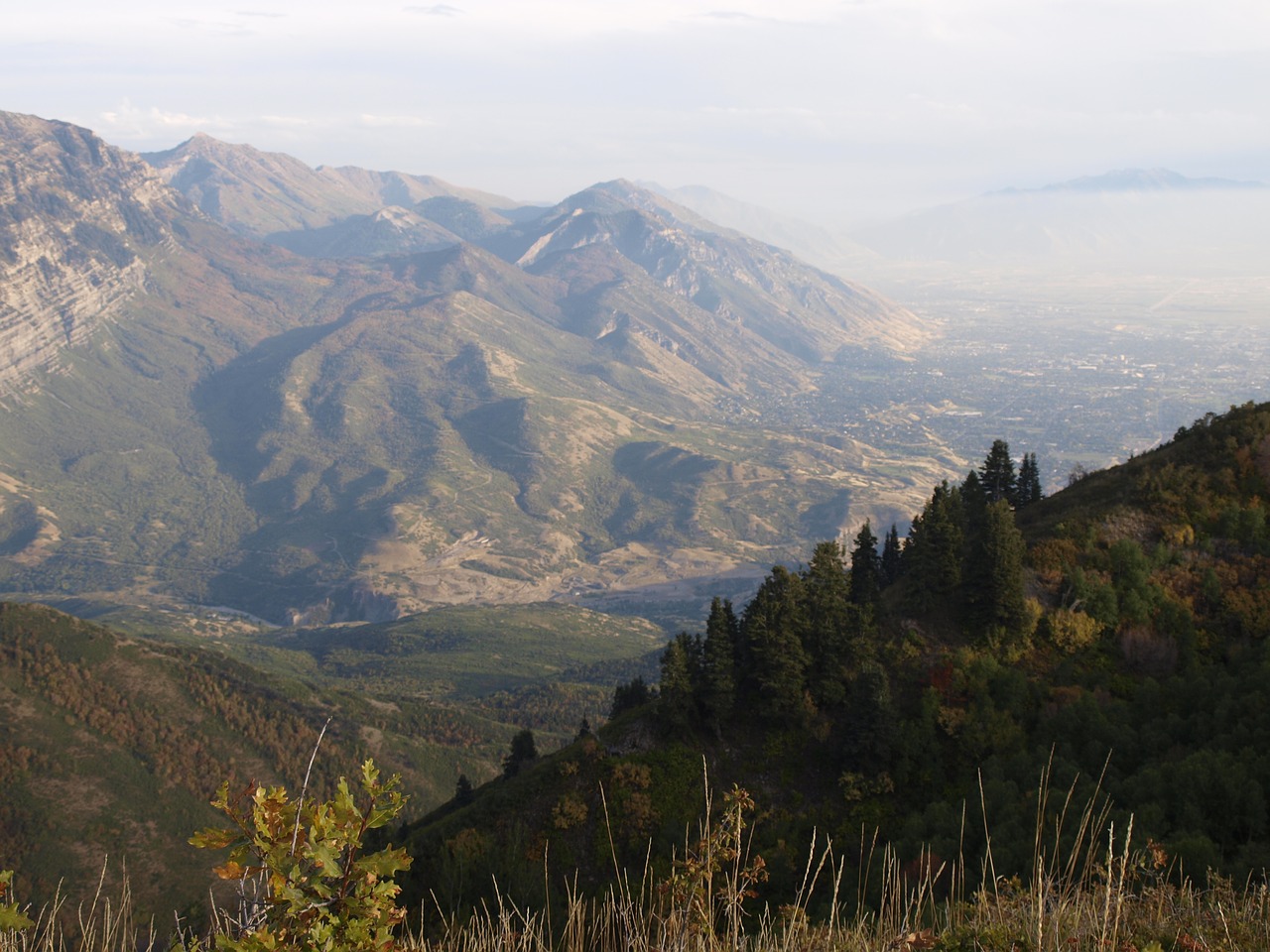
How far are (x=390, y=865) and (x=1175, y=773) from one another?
1104 inches

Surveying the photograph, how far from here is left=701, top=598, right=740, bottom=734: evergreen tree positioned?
41.8 metres

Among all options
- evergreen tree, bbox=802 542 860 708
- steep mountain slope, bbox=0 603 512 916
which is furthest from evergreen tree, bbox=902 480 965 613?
steep mountain slope, bbox=0 603 512 916

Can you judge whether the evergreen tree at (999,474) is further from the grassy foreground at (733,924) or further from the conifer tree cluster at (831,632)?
the grassy foreground at (733,924)

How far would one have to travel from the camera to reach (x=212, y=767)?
103000 mm

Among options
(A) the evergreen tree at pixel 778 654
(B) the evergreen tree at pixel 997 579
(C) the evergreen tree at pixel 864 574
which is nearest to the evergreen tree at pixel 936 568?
(B) the evergreen tree at pixel 997 579

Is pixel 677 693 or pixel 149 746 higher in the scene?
pixel 677 693

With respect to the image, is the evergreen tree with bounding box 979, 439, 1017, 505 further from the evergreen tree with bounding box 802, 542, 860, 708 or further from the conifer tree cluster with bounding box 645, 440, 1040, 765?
the evergreen tree with bounding box 802, 542, 860, 708

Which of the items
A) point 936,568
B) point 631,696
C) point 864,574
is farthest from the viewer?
point 631,696

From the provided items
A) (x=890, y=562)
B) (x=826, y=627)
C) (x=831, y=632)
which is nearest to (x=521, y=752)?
(x=826, y=627)

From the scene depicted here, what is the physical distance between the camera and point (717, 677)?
138 feet

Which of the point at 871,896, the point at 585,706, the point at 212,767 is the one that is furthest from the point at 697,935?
the point at 585,706

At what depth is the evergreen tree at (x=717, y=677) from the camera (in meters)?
41.8

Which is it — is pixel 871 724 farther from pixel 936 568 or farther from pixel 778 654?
pixel 936 568

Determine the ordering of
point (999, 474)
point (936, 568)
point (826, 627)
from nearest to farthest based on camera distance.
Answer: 1. point (826, 627)
2. point (936, 568)
3. point (999, 474)
